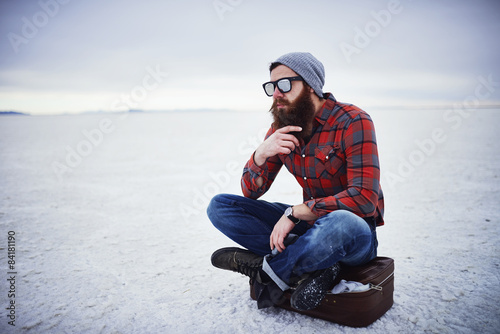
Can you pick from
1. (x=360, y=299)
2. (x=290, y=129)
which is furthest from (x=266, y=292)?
(x=290, y=129)

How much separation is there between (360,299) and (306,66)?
61.6 inches

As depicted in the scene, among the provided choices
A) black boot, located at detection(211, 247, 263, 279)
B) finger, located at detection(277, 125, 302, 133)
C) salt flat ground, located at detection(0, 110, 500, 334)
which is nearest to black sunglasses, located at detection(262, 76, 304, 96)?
finger, located at detection(277, 125, 302, 133)

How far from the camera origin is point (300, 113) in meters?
2.40

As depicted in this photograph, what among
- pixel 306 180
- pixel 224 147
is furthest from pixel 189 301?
pixel 224 147

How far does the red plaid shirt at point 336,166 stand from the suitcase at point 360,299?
1.14 ft

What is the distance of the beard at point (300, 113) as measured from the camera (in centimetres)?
238

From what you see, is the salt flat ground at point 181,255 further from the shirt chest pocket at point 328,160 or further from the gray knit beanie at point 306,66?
the gray knit beanie at point 306,66

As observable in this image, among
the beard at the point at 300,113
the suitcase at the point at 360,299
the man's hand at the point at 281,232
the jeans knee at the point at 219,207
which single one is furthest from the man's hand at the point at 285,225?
the beard at the point at 300,113

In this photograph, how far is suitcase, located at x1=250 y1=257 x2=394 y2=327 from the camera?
2.02 metres

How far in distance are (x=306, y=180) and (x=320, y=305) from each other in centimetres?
82

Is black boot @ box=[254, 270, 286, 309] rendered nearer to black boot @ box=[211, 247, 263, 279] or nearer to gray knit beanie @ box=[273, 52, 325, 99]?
black boot @ box=[211, 247, 263, 279]

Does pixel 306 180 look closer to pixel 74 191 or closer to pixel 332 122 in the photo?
pixel 332 122

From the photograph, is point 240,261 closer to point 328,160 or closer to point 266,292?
point 266,292

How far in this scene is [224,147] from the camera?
12039mm
